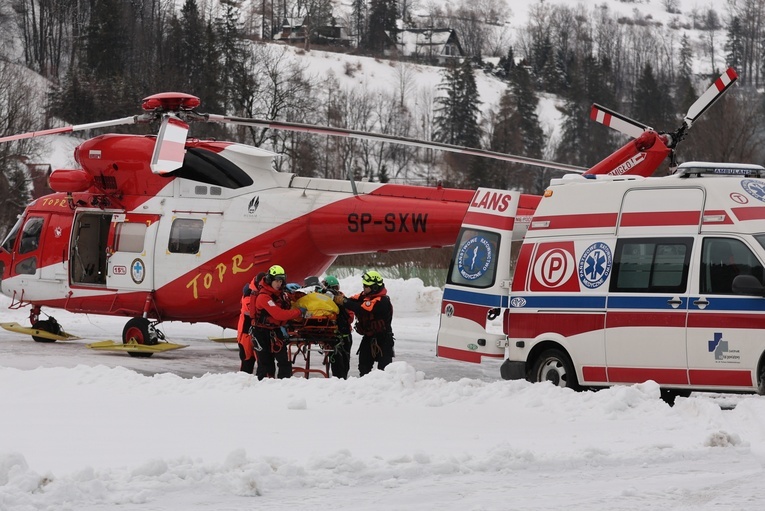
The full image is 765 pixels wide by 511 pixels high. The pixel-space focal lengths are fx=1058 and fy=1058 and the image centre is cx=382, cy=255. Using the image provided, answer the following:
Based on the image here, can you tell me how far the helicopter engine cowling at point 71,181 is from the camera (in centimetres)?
1869

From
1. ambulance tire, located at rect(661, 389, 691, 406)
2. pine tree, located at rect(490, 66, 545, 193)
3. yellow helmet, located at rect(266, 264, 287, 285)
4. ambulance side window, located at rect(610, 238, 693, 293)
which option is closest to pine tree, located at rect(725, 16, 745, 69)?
pine tree, located at rect(490, 66, 545, 193)

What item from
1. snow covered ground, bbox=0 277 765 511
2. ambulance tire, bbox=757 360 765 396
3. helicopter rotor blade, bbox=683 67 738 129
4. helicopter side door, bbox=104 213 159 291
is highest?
helicopter rotor blade, bbox=683 67 738 129

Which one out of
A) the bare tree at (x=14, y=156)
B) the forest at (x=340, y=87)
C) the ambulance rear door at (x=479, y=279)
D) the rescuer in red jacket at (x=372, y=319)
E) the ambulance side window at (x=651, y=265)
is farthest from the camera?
the forest at (x=340, y=87)

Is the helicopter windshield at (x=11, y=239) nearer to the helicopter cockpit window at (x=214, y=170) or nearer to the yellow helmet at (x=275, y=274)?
the helicopter cockpit window at (x=214, y=170)

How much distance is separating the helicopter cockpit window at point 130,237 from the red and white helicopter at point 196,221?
0.02 metres

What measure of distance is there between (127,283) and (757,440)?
1203 cm

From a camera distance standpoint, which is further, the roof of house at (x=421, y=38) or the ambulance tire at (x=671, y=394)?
the roof of house at (x=421, y=38)

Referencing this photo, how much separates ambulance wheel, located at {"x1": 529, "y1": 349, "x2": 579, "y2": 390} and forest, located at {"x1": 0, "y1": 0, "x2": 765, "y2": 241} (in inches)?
1303

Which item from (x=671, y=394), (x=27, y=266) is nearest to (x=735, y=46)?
(x=27, y=266)

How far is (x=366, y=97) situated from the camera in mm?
90250

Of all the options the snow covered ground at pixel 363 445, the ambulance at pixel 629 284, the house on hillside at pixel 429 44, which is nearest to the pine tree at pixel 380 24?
the house on hillside at pixel 429 44

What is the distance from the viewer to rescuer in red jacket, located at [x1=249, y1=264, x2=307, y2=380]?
13453 mm

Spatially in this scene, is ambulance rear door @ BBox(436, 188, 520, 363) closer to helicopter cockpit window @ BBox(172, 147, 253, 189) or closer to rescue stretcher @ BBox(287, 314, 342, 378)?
rescue stretcher @ BBox(287, 314, 342, 378)

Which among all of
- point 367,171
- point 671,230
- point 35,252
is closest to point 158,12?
point 367,171
